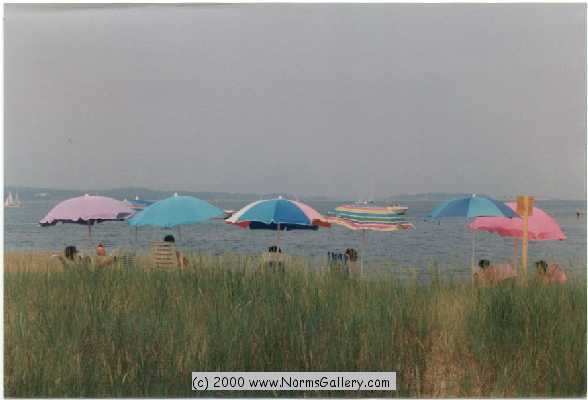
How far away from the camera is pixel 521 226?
7.03 metres

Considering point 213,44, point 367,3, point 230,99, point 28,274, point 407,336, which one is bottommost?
point 407,336

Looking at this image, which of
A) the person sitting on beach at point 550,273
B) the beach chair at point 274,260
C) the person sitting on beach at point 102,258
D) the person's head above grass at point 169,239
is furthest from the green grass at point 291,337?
the person's head above grass at point 169,239

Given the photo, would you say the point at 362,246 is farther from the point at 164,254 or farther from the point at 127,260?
the point at 127,260

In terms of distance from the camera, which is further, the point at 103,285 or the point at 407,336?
the point at 103,285

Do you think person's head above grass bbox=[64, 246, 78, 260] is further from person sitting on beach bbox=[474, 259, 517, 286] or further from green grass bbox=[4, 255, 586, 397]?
person sitting on beach bbox=[474, 259, 517, 286]

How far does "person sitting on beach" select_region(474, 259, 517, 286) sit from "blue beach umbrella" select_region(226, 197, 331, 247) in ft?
6.40

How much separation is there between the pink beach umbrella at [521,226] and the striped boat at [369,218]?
3.02 ft

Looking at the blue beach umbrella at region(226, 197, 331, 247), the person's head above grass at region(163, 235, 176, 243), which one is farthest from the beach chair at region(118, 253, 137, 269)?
the blue beach umbrella at region(226, 197, 331, 247)

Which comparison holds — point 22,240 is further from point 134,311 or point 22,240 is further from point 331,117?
point 331,117

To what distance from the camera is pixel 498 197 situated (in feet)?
22.6

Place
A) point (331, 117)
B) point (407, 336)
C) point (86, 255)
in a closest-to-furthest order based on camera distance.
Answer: point (407, 336) → point (331, 117) → point (86, 255)

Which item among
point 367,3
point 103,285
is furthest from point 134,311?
point 367,3

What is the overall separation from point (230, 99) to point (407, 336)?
136 inches

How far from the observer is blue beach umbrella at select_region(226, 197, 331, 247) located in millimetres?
6855
